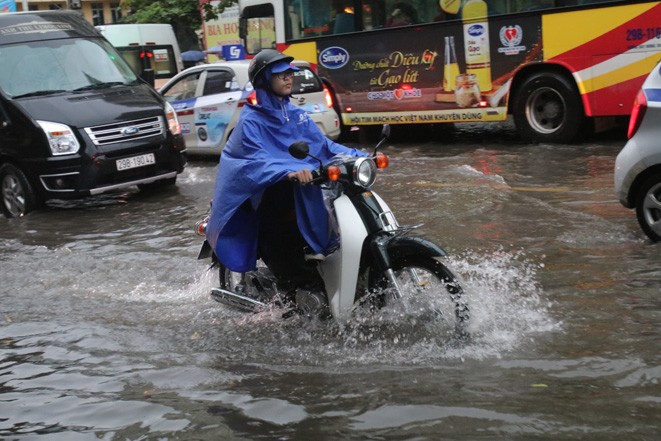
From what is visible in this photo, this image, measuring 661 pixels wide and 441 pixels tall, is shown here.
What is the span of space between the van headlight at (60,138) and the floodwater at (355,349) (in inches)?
76.3

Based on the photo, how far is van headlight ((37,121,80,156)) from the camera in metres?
10.9

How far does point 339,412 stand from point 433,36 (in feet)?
37.1

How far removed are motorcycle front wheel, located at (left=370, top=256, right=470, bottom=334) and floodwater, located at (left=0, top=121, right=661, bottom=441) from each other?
129 mm

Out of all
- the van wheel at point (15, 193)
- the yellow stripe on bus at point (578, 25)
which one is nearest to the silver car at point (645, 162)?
the yellow stripe on bus at point (578, 25)

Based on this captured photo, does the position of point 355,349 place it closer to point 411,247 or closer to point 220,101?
point 411,247

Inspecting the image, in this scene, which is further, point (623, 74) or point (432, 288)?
point (623, 74)

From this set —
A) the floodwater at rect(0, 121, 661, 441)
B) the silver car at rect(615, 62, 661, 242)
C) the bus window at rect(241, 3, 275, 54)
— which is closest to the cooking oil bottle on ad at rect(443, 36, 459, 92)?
the bus window at rect(241, 3, 275, 54)

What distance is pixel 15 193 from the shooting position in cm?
1146

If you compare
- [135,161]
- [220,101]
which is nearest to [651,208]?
[135,161]

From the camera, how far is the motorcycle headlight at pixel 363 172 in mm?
5215

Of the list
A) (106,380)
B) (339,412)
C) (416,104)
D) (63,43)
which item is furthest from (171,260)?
(416,104)

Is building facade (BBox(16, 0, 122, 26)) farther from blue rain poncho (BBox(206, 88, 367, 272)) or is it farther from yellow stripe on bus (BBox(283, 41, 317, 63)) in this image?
blue rain poncho (BBox(206, 88, 367, 272))

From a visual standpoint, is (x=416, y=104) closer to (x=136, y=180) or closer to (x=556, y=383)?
(x=136, y=180)

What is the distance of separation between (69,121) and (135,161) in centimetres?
96
